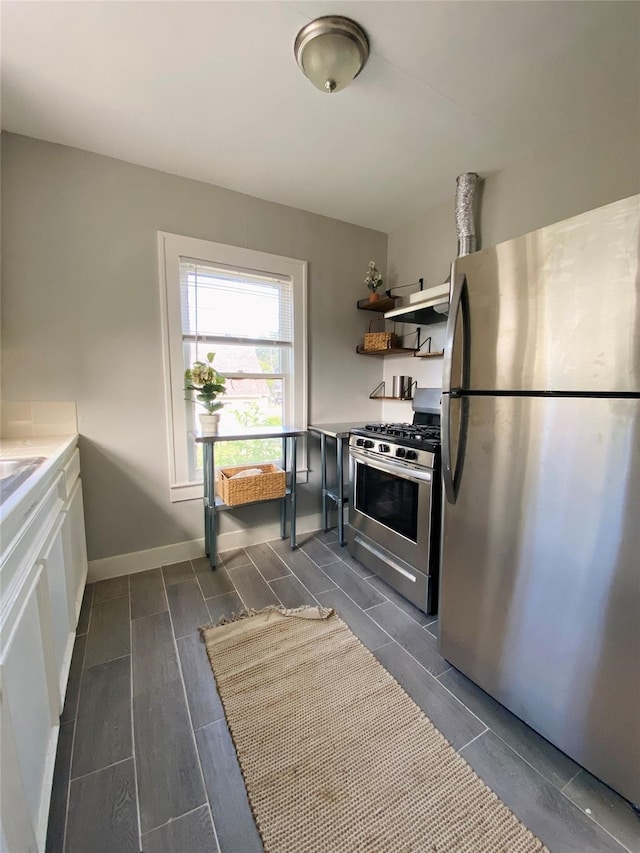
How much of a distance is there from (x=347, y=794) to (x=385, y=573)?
46.4 inches

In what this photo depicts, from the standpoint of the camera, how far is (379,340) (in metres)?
2.87

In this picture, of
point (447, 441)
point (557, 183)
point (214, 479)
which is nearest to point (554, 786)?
point (447, 441)

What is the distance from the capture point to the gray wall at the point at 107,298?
194 centimetres

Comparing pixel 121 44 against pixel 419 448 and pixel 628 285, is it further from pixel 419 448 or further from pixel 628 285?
pixel 419 448

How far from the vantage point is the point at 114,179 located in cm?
211

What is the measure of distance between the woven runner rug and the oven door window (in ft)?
2.32

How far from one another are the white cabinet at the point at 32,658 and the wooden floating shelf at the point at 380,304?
2421mm

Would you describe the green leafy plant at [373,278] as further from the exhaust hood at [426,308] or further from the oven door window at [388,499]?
the oven door window at [388,499]

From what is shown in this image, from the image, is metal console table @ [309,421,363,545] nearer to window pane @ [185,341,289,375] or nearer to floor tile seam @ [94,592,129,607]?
window pane @ [185,341,289,375]

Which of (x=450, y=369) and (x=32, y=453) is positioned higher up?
(x=450, y=369)

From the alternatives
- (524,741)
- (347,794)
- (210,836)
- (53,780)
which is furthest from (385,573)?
(53,780)

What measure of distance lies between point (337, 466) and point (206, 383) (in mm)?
1140

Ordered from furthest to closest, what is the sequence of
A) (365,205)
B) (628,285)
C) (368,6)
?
(365,205), (368,6), (628,285)

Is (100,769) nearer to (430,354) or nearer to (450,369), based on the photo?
(450,369)
